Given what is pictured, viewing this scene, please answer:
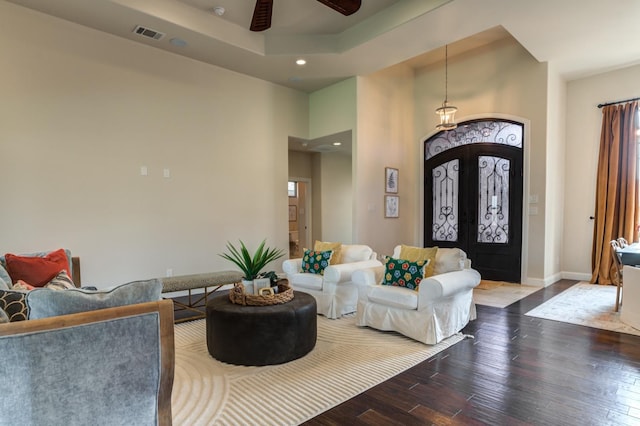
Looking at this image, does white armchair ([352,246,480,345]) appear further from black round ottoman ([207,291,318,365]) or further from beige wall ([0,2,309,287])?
beige wall ([0,2,309,287])

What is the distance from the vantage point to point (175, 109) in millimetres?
5375

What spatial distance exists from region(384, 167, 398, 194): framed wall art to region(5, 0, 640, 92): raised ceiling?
6.12ft

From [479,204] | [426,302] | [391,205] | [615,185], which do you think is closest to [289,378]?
[426,302]

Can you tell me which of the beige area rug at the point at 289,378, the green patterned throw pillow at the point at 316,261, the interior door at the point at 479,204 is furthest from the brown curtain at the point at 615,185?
the green patterned throw pillow at the point at 316,261

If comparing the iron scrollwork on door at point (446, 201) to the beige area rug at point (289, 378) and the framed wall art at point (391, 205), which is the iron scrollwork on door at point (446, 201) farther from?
the beige area rug at point (289, 378)

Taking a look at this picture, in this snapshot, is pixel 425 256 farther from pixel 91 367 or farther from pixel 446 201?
pixel 446 201

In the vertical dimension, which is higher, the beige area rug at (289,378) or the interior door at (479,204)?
the interior door at (479,204)

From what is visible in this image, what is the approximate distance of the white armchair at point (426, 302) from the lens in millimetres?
3275

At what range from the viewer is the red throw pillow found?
3.07 meters

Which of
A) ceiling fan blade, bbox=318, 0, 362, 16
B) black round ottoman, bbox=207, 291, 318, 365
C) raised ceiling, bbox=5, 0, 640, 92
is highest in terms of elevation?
raised ceiling, bbox=5, 0, 640, 92

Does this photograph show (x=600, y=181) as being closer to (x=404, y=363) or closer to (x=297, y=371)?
(x=404, y=363)

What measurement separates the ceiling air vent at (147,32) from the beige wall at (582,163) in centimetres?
680

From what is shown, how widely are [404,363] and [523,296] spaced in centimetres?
318

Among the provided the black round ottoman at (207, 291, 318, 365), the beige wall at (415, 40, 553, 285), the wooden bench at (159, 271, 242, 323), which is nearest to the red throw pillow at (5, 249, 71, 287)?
the wooden bench at (159, 271, 242, 323)
